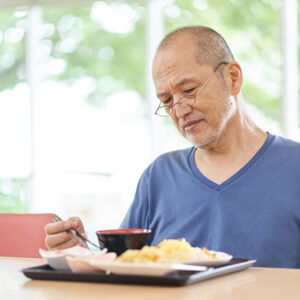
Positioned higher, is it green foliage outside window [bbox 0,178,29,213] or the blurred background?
the blurred background

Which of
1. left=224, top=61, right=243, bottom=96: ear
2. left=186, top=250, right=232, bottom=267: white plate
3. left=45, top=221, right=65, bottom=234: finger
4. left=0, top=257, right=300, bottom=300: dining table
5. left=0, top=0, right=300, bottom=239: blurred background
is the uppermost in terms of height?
left=0, top=0, right=300, bottom=239: blurred background

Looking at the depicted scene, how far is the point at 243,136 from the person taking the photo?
73.0 inches

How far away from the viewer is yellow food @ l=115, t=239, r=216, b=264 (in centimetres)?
109

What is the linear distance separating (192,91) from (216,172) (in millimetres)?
262

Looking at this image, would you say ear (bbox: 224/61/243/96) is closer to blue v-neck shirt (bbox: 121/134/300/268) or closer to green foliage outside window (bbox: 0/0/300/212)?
blue v-neck shirt (bbox: 121/134/300/268)

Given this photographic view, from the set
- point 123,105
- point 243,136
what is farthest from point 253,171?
point 123,105

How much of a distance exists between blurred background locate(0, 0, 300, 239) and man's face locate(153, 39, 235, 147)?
8.86 feet

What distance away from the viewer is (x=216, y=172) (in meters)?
1.82

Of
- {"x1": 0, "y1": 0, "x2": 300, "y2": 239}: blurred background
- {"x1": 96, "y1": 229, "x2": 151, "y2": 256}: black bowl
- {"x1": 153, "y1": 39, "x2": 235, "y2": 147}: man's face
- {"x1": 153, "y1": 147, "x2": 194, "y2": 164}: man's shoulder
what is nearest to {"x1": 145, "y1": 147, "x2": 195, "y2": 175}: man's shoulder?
{"x1": 153, "y1": 147, "x2": 194, "y2": 164}: man's shoulder

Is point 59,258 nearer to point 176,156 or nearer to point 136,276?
point 136,276

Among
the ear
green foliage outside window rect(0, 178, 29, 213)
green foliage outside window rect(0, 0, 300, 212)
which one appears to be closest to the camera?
the ear

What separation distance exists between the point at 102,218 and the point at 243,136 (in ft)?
10.4

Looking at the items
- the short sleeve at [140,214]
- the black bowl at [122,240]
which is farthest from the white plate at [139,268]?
the short sleeve at [140,214]

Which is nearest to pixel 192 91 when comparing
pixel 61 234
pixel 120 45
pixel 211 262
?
pixel 61 234
